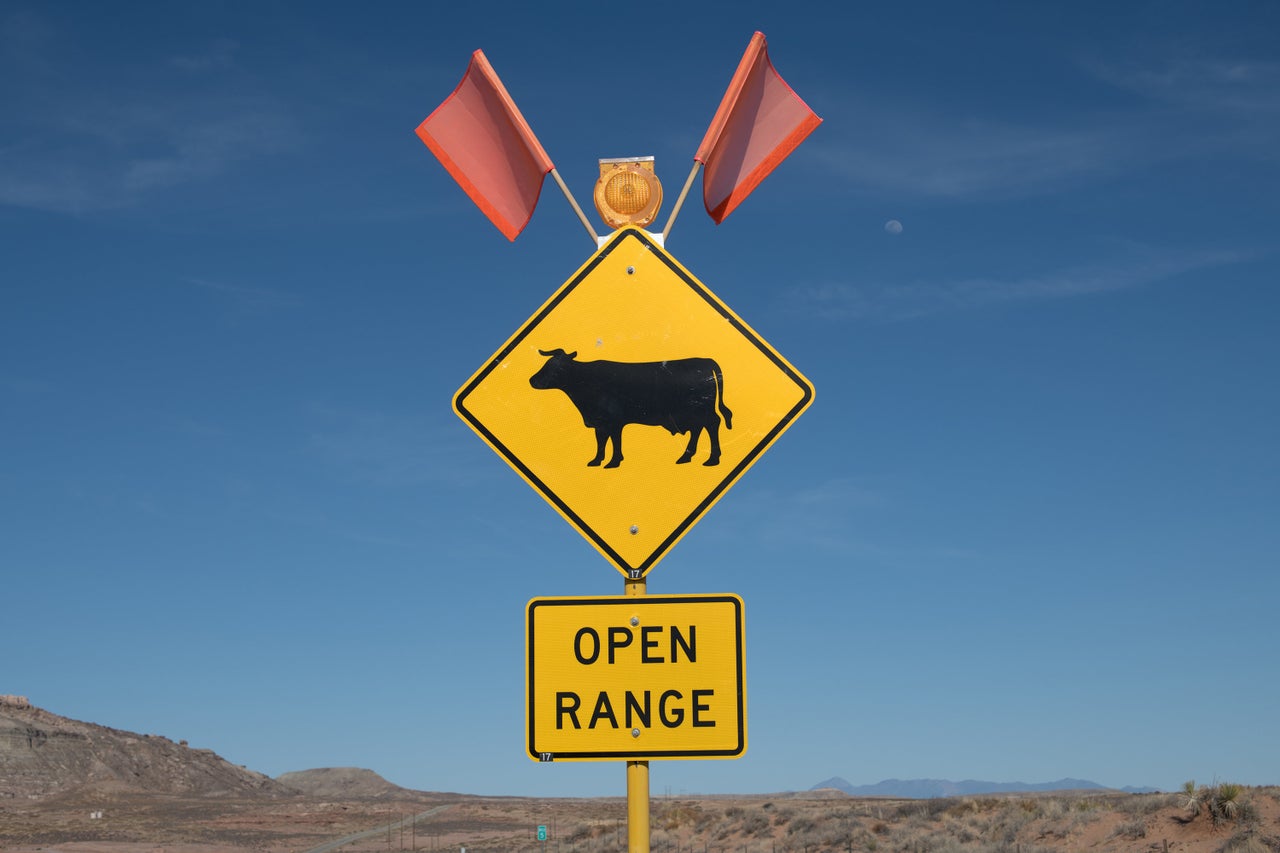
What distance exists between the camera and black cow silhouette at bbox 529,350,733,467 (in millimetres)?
4402

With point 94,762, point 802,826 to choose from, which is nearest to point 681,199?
point 802,826

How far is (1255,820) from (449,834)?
206 feet

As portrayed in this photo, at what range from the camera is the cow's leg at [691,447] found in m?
4.38

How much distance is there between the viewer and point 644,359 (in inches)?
180

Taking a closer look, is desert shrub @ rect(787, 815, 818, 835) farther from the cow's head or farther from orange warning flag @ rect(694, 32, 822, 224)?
the cow's head

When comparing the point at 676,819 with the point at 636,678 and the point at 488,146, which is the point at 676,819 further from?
the point at 636,678

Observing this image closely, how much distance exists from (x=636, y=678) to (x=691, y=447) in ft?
2.89

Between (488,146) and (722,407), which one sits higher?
(488,146)

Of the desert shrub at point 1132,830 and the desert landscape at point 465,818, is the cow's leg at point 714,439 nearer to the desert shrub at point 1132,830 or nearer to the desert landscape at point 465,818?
the desert landscape at point 465,818

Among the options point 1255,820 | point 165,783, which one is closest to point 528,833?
point 1255,820

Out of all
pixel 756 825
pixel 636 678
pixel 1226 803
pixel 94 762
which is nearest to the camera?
pixel 636 678

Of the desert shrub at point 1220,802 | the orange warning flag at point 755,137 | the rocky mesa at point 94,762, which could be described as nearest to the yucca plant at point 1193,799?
the desert shrub at point 1220,802

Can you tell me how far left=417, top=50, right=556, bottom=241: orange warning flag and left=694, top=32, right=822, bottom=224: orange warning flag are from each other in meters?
0.79

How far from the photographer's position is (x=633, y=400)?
4457mm
